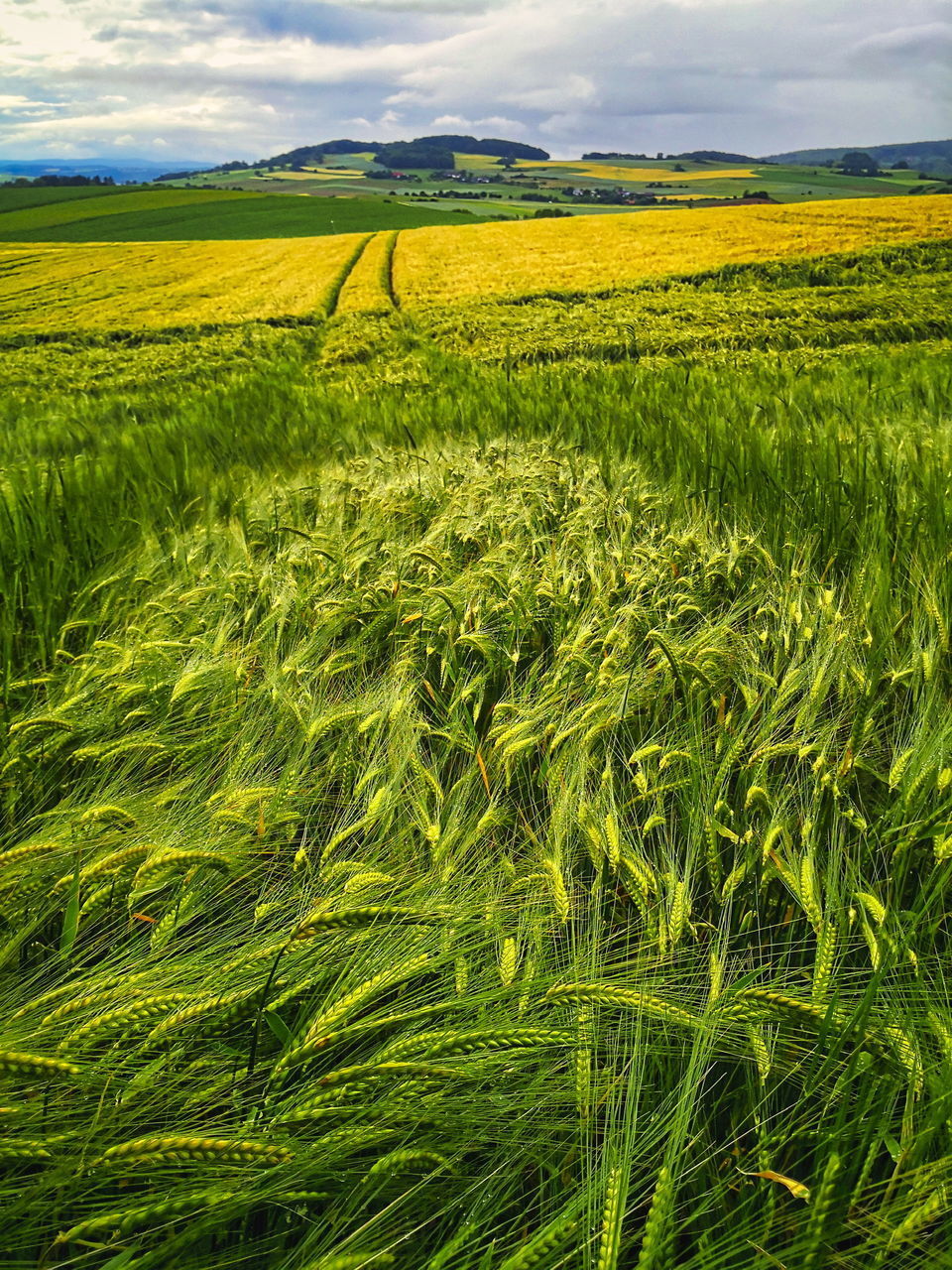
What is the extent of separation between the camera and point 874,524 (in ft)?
5.63

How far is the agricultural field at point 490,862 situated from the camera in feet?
2.19

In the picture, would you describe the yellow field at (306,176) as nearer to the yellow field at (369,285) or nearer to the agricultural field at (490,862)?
the yellow field at (369,285)

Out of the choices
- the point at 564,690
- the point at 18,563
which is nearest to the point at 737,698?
the point at 564,690

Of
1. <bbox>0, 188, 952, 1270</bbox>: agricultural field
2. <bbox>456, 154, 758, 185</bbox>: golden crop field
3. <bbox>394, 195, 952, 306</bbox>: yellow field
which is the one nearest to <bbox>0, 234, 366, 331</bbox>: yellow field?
<bbox>394, 195, 952, 306</bbox>: yellow field

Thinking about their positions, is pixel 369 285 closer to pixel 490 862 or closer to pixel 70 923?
pixel 490 862

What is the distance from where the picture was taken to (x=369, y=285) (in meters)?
17.6

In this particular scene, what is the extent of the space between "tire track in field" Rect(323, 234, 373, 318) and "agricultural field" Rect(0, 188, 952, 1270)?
14.6 metres

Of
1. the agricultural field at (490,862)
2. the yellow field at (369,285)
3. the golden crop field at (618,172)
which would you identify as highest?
the golden crop field at (618,172)

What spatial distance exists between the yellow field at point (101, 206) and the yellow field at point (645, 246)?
29.1 meters

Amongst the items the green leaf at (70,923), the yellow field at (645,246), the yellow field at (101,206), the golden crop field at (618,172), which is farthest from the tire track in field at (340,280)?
the golden crop field at (618,172)

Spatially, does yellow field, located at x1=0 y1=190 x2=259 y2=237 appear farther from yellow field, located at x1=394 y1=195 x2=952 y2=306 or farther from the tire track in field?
yellow field, located at x1=394 y1=195 x2=952 y2=306

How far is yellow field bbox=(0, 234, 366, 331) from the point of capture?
16.6 metres

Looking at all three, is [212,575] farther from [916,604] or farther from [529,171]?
[529,171]

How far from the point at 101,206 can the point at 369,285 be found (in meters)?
39.8
